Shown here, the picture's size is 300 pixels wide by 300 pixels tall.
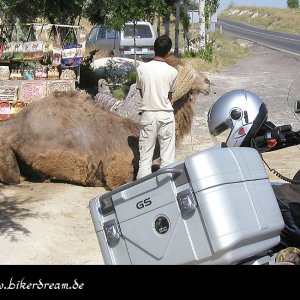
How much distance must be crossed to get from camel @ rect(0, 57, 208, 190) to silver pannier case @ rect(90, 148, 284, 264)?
12.9 feet

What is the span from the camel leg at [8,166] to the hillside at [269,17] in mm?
61415

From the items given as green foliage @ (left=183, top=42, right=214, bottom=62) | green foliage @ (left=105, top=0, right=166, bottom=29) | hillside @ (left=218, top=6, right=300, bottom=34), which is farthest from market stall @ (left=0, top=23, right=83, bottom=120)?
hillside @ (left=218, top=6, right=300, bottom=34)

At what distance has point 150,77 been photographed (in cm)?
711

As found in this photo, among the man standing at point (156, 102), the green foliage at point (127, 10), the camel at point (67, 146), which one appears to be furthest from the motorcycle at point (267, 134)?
the green foliage at point (127, 10)

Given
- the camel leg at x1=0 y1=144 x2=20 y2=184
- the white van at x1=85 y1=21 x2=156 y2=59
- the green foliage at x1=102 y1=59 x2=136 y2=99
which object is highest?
the camel leg at x1=0 y1=144 x2=20 y2=184

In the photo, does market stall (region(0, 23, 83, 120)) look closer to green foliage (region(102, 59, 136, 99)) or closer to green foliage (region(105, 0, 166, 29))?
green foliage (region(102, 59, 136, 99))

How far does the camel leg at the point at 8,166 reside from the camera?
7668mm

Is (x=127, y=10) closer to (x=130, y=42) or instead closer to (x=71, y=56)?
(x=71, y=56)

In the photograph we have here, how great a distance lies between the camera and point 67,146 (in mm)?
7598

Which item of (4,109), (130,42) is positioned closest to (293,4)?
(130,42)

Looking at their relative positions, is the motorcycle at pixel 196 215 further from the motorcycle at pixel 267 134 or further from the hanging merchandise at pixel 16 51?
the hanging merchandise at pixel 16 51

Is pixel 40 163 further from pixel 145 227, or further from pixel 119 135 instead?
pixel 145 227

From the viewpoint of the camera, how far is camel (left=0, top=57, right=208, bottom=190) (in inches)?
298

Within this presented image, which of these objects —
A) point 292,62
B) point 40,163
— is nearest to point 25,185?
point 40,163
